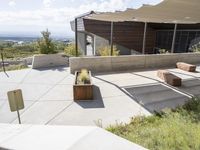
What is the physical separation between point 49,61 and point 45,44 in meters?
1.63

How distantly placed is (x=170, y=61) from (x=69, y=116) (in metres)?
10.0

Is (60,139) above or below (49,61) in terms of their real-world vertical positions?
above

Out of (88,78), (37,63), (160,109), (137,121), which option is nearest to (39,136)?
(137,121)

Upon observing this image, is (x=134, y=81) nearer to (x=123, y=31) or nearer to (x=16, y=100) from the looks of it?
(x=16, y=100)

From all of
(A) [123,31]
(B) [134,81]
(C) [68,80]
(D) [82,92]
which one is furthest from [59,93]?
(A) [123,31]

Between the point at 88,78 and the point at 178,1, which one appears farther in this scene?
the point at 88,78

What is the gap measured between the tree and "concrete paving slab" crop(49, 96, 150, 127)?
8969mm

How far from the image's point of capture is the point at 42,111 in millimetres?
8148

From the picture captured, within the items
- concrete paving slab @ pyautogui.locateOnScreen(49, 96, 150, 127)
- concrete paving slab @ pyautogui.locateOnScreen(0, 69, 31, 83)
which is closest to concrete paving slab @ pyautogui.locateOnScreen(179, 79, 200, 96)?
concrete paving slab @ pyautogui.locateOnScreen(49, 96, 150, 127)

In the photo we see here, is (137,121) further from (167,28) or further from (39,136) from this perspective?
(167,28)

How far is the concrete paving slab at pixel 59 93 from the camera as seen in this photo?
942 cm

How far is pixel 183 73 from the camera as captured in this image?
1348 centimetres

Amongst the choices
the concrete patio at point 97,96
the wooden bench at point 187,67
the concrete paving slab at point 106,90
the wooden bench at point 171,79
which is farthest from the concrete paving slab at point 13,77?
the wooden bench at point 187,67

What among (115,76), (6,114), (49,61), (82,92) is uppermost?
(49,61)
